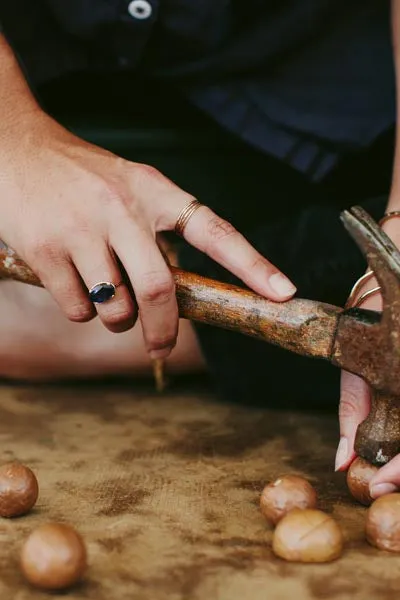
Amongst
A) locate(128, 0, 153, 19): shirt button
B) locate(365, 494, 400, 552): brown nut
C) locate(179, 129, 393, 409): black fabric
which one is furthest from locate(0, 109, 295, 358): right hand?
locate(128, 0, 153, 19): shirt button

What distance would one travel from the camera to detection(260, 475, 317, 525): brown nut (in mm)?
1322

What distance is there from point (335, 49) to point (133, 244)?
1.08 meters

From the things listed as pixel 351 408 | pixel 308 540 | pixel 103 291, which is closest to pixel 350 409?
pixel 351 408

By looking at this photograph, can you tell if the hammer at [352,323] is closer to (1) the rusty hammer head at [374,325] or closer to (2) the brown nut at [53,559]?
(1) the rusty hammer head at [374,325]

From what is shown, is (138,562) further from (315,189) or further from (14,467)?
(315,189)

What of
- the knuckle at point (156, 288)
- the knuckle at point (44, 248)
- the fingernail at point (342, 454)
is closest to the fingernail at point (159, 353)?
the knuckle at point (156, 288)

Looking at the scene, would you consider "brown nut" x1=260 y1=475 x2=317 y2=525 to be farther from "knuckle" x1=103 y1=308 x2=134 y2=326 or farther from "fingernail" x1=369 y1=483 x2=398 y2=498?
"knuckle" x1=103 y1=308 x2=134 y2=326

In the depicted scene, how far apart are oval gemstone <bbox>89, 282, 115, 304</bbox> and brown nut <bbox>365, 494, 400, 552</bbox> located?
1.72ft

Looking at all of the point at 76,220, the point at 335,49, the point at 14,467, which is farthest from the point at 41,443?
the point at 335,49

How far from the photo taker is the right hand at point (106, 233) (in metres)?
1.43

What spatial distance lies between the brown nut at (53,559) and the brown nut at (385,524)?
1.33ft

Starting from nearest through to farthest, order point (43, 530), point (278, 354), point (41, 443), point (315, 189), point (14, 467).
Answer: point (43, 530) → point (14, 467) → point (41, 443) → point (278, 354) → point (315, 189)

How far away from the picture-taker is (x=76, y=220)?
1.46m

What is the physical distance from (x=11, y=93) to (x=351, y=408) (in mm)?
841
